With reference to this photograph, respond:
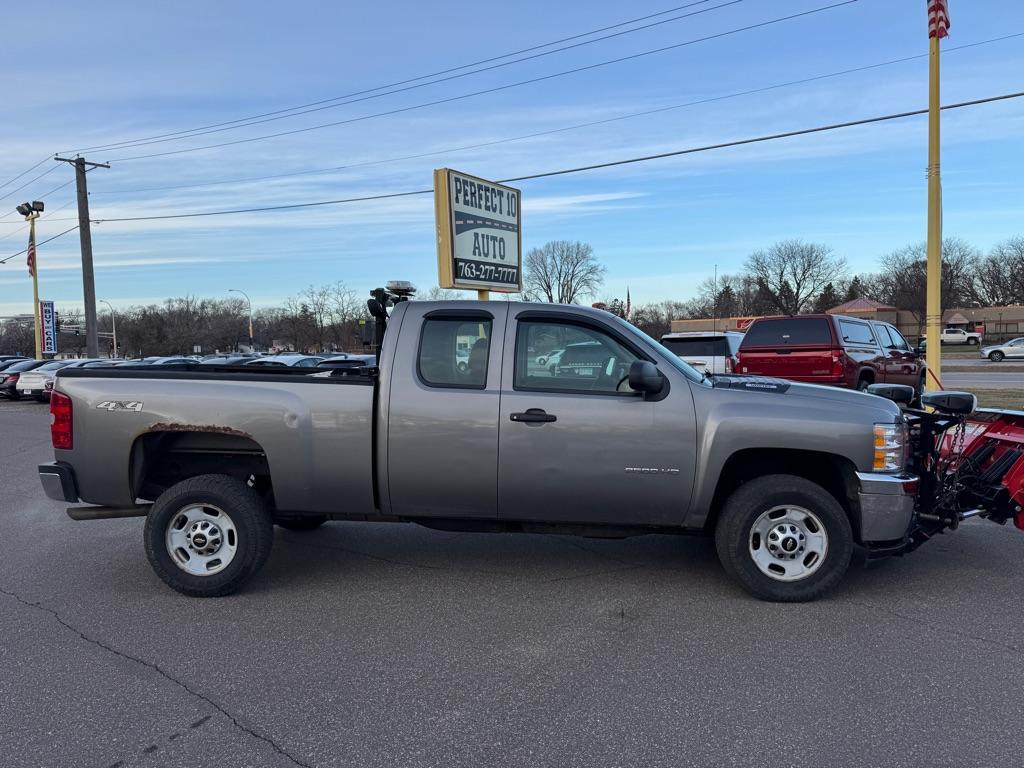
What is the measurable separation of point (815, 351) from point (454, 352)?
10142 millimetres

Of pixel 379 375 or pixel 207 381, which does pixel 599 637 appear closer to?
pixel 379 375

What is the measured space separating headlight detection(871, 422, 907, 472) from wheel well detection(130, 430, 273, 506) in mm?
3960

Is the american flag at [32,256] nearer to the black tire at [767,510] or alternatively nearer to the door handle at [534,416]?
the door handle at [534,416]

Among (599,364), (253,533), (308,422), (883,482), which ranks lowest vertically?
(253,533)

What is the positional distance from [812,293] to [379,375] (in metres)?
103

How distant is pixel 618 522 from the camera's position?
5.02 meters

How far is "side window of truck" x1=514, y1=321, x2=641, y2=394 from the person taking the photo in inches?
198

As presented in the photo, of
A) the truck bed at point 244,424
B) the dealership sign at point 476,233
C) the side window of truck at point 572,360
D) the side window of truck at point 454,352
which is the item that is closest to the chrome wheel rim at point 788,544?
the side window of truck at point 572,360

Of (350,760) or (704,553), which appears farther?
(704,553)

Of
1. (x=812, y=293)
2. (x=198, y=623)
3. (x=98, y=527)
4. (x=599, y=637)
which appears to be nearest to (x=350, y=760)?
(x=599, y=637)

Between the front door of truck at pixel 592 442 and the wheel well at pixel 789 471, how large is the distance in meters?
0.40

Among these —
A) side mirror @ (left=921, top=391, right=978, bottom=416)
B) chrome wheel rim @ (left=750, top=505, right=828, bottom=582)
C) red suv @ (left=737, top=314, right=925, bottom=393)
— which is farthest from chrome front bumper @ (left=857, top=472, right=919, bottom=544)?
red suv @ (left=737, top=314, right=925, bottom=393)

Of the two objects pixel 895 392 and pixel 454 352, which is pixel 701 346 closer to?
pixel 895 392

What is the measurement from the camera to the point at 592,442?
4.89 metres
